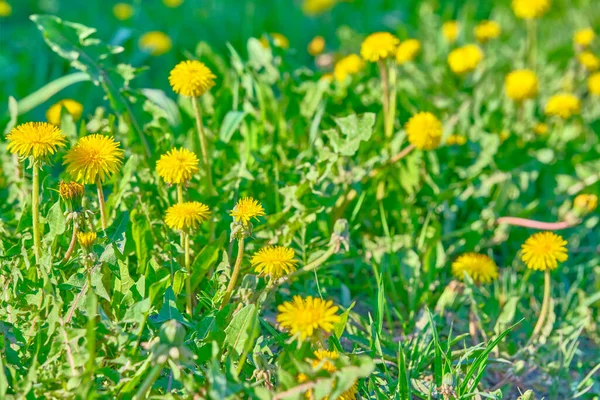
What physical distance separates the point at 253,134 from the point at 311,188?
488 millimetres

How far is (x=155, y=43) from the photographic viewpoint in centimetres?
361

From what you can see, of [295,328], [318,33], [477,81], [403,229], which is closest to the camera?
[295,328]

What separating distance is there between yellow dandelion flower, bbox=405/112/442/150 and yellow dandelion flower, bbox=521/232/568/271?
0.46 m

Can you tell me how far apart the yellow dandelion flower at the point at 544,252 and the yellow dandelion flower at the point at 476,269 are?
152 mm

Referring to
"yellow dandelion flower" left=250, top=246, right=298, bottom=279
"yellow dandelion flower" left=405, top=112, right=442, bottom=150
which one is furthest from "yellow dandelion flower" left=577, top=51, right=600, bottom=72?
"yellow dandelion flower" left=250, top=246, right=298, bottom=279

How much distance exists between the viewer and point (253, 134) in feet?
8.70

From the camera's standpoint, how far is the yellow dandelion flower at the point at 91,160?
1769 millimetres

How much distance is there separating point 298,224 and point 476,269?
0.60m

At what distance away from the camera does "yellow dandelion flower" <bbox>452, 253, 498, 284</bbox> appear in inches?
88.7

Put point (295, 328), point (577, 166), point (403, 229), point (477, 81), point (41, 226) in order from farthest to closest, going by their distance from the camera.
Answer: point (477, 81) < point (577, 166) < point (403, 229) < point (41, 226) < point (295, 328)

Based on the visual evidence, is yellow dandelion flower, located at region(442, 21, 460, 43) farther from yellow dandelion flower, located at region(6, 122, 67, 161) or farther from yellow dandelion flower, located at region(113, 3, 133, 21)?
yellow dandelion flower, located at region(6, 122, 67, 161)

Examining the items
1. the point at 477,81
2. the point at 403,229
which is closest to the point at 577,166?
the point at 477,81

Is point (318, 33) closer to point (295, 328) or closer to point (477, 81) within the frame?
point (477, 81)

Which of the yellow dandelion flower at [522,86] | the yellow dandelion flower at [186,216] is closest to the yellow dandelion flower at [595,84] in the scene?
the yellow dandelion flower at [522,86]
